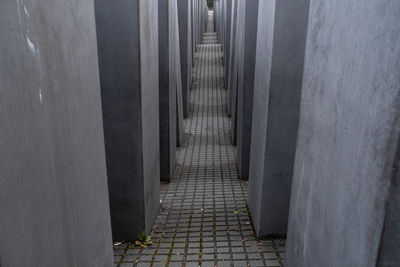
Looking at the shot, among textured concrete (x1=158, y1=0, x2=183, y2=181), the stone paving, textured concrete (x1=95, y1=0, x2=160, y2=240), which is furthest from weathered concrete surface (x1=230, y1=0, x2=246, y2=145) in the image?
textured concrete (x1=95, y1=0, x2=160, y2=240)

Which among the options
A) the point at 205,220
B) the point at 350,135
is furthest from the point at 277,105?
the point at 350,135

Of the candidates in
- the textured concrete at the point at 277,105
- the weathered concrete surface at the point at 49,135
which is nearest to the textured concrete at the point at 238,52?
the textured concrete at the point at 277,105

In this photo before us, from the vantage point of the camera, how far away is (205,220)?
5867mm

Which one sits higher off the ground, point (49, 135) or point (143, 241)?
point (49, 135)

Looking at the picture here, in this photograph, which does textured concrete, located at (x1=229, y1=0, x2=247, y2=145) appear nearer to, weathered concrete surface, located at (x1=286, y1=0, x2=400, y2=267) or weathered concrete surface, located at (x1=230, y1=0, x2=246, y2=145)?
weathered concrete surface, located at (x1=230, y1=0, x2=246, y2=145)

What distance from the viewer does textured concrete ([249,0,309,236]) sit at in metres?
4.41

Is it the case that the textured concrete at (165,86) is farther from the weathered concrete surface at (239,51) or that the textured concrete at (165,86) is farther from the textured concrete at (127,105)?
the textured concrete at (127,105)

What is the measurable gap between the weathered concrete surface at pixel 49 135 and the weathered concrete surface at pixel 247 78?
4.98 meters

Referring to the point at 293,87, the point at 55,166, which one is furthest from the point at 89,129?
the point at 293,87

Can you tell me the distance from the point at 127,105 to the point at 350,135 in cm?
328

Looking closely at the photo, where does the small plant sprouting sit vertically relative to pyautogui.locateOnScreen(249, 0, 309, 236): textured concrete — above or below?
below

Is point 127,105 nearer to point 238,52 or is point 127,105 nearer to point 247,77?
point 247,77

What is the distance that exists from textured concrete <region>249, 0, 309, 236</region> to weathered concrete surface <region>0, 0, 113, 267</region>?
2551 millimetres

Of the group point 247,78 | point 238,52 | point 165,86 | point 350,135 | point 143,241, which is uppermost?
point 350,135
